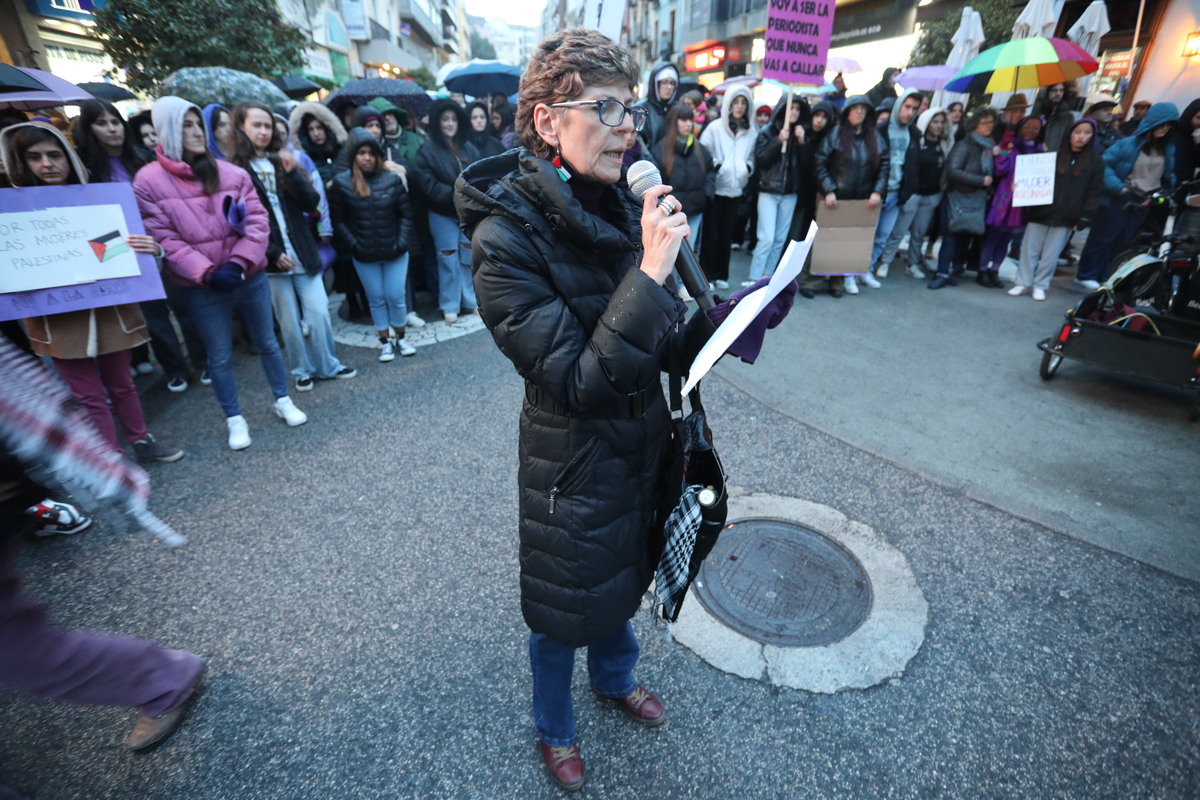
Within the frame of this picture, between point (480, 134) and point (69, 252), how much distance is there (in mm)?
4571

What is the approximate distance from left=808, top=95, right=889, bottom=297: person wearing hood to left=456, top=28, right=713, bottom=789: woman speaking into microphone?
6329 millimetres

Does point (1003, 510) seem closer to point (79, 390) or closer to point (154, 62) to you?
point (79, 390)

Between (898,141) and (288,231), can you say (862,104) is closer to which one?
(898,141)

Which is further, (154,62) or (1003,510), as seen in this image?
(154,62)

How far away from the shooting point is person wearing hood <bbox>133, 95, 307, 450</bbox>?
3.69 metres

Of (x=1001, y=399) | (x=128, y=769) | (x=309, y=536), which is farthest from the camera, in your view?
(x=1001, y=399)

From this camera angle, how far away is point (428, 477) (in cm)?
388

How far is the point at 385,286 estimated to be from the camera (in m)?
5.82

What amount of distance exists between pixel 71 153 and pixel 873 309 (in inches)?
290

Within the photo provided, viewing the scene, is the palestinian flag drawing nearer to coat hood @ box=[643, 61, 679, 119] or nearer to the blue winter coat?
coat hood @ box=[643, 61, 679, 119]

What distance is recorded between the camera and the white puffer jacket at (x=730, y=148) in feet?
25.0

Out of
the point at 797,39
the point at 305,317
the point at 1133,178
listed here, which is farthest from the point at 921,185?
the point at 305,317

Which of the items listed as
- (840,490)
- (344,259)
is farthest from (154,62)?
(840,490)

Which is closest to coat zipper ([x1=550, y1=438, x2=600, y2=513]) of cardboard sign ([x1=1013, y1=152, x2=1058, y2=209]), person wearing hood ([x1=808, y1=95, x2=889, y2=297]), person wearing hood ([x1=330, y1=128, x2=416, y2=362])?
person wearing hood ([x1=330, y1=128, x2=416, y2=362])
